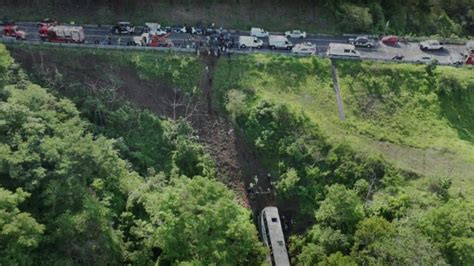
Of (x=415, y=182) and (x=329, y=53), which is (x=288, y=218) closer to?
(x=415, y=182)

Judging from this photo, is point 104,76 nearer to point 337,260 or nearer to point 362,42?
point 362,42

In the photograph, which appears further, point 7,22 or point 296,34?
point 296,34

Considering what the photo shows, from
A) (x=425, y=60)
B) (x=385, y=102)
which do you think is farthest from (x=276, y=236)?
(x=425, y=60)

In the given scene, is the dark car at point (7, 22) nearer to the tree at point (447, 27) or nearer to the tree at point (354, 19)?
Result: the tree at point (354, 19)

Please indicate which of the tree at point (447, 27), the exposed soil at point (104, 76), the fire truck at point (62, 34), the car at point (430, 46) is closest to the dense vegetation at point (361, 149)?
the car at point (430, 46)

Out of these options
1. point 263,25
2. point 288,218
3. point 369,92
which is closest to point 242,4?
point 263,25

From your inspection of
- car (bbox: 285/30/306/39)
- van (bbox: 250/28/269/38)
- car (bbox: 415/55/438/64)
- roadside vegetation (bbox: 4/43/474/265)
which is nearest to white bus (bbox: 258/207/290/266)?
roadside vegetation (bbox: 4/43/474/265)
